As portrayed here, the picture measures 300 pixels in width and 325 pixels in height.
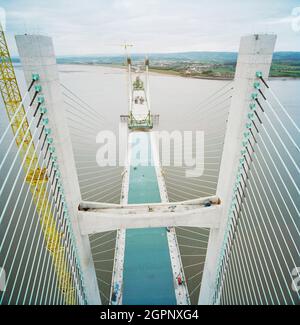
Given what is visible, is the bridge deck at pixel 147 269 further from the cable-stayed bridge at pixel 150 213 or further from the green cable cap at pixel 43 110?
the green cable cap at pixel 43 110

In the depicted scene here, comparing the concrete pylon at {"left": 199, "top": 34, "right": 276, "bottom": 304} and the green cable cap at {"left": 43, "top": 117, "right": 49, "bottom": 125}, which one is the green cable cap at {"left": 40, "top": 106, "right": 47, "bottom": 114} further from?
the concrete pylon at {"left": 199, "top": 34, "right": 276, "bottom": 304}

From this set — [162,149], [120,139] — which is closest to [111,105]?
[120,139]

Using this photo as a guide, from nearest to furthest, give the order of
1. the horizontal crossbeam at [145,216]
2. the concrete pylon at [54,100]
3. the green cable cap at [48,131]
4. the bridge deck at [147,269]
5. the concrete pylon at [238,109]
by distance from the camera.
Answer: the concrete pylon at [54,100] → the concrete pylon at [238,109] → the green cable cap at [48,131] → the horizontal crossbeam at [145,216] → the bridge deck at [147,269]

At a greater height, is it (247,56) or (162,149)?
(162,149)

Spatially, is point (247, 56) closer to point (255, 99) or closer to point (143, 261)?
point (255, 99)

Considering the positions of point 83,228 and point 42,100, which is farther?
point 83,228

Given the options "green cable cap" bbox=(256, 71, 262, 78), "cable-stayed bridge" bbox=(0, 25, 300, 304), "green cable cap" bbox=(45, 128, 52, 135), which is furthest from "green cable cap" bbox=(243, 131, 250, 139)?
"green cable cap" bbox=(45, 128, 52, 135)

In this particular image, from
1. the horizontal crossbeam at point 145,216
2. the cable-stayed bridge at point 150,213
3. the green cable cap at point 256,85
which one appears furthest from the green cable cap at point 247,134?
the horizontal crossbeam at point 145,216
